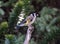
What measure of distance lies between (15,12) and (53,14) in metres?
0.97

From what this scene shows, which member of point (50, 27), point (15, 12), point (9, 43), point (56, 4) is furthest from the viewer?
point (56, 4)

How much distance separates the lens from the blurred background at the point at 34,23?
0.84 metres

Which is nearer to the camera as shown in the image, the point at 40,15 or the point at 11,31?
the point at 11,31

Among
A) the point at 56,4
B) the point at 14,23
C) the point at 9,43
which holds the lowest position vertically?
the point at 9,43

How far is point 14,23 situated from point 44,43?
1.71ft

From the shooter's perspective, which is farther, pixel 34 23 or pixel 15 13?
pixel 34 23

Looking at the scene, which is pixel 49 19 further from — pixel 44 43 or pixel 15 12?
pixel 15 12

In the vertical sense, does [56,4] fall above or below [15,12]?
above

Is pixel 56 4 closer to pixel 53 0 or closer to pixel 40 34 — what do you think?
pixel 53 0

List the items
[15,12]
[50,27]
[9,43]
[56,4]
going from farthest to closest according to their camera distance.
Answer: [56,4] < [50,27] < [15,12] < [9,43]

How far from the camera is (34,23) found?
122 cm

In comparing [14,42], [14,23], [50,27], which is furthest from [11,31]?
[50,27]

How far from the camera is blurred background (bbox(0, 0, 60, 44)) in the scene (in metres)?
0.84

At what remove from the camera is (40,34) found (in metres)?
1.71
